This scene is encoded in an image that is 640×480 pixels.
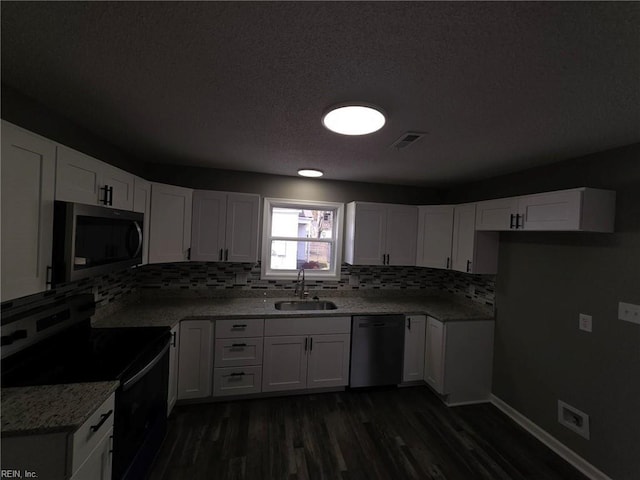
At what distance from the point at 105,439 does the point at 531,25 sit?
2.43 metres

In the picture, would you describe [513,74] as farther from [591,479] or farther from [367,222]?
[591,479]

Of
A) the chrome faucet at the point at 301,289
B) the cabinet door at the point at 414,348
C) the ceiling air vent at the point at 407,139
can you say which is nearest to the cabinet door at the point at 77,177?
the ceiling air vent at the point at 407,139

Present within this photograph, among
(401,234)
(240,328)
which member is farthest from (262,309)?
(401,234)

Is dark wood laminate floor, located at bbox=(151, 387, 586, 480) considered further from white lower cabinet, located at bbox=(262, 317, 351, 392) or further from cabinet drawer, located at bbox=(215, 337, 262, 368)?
cabinet drawer, located at bbox=(215, 337, 262, 368)

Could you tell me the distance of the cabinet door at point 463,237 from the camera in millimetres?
2711

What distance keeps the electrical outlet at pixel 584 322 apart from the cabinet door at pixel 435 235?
3.76ft

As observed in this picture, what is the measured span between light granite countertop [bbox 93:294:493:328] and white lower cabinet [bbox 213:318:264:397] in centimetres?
11

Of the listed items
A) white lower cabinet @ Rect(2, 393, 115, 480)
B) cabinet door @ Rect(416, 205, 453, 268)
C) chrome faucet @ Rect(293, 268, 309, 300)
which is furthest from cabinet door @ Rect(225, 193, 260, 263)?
cabinet door @ Rect(416, 205, 453, 268)

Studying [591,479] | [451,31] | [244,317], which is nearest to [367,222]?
[244,317]

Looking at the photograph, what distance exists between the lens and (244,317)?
8.29ft

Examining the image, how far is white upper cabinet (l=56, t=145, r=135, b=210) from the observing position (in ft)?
4.32

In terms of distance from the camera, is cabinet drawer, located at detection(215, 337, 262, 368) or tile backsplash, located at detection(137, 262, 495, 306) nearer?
cabinet drawer, located at detection(215, 337, 262, 368)

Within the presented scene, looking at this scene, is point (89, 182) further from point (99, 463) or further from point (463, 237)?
point (463, 237)

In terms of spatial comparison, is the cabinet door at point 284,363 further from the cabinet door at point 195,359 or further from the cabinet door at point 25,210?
the cabinet door at point 25,210
